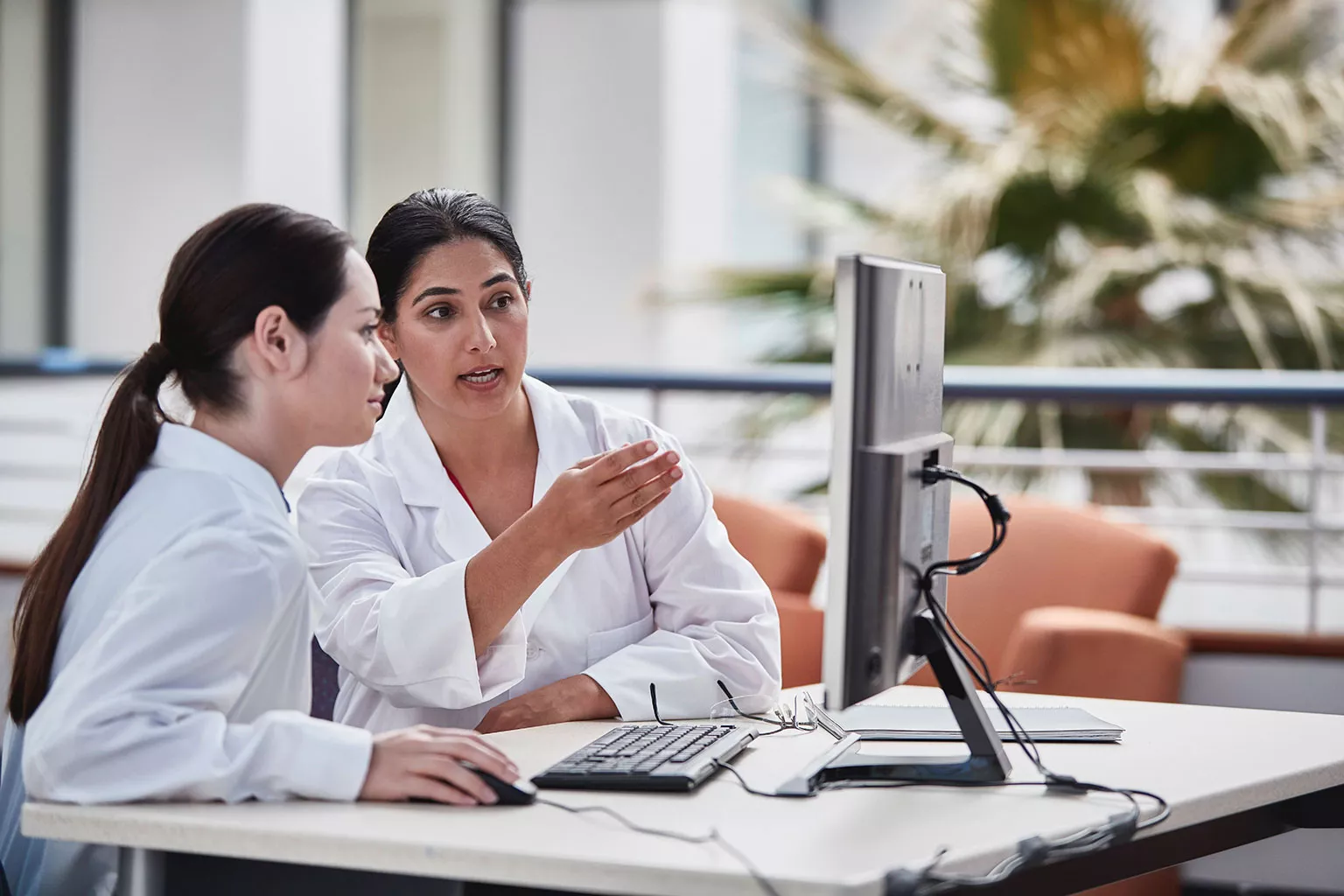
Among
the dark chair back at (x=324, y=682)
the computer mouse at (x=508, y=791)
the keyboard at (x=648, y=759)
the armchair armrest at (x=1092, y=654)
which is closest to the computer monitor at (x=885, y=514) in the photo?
the keyboard at (x=648, y=759)

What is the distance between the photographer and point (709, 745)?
4.62ft

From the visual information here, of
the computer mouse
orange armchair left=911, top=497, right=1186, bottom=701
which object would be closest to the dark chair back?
the computer mouse

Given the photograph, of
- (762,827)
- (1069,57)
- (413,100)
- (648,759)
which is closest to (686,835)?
(762,827)

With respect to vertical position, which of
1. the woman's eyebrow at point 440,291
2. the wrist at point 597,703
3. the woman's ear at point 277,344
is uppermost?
the woman's eyebrow at point 440,291

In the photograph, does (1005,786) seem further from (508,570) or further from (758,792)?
(508,570)

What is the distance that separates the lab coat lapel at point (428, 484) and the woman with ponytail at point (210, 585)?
1.38ft

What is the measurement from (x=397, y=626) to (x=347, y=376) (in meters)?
0.34

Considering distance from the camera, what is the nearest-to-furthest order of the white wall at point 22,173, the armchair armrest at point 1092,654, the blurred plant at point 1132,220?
the armchair armrest at point 1092,654
the blurred plant at point 1132,220
the white wall at point 22,173

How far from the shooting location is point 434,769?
1216 mm

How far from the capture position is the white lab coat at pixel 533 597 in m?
1.61

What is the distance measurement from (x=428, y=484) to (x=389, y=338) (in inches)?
7.3

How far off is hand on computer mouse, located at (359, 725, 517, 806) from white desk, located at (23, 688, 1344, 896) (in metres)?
0.02

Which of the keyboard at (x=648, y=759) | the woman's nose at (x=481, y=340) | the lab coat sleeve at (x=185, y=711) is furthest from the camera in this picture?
the woman's nose at (x=481, y=340)

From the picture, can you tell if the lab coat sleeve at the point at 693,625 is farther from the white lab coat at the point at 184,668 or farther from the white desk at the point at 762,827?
the white lab coat at the point at 184,668
